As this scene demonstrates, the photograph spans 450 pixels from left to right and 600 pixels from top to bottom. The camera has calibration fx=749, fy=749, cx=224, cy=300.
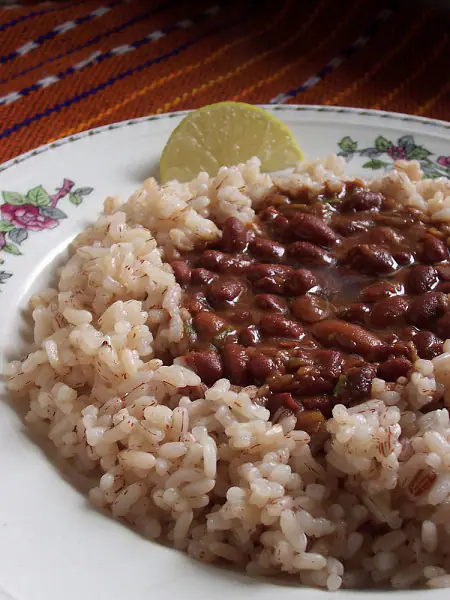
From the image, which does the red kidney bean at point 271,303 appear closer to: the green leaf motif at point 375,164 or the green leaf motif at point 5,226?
the green leaf motif at point 5,226

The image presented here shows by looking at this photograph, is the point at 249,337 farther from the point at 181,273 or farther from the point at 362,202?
the point at 362,202

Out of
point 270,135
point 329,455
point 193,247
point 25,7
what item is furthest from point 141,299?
point 25,7

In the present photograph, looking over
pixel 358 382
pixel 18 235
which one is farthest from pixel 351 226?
pixel 18 235

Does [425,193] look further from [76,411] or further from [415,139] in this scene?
[76,411]

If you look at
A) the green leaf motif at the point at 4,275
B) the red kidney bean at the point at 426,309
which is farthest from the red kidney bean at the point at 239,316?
the green leaf motif at the point at 4,275

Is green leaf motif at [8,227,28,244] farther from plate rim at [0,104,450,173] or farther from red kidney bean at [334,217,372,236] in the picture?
red kidney bean at [334,217,372,236]

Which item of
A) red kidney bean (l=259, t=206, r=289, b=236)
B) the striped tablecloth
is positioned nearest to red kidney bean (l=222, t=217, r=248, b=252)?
red kidney bean (l=259, t=206, r=289, b=236)
